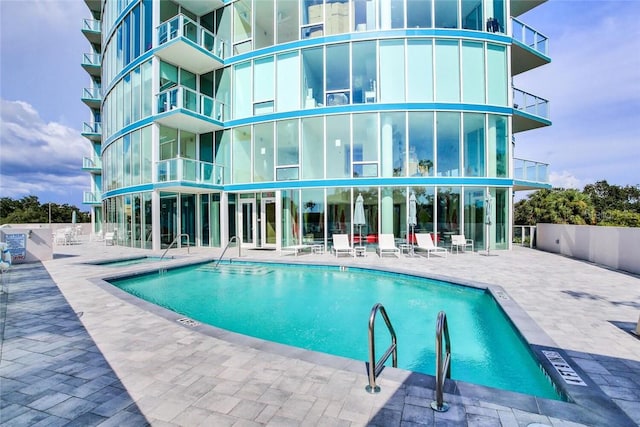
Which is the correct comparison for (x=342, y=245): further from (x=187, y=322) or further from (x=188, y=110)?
(x=188, y=110)

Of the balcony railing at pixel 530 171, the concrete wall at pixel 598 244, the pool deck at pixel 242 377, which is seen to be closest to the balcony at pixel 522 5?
the balcony railing at pixel 530 171

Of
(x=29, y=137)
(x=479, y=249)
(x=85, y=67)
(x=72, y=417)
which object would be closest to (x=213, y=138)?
(x=479, y=249)

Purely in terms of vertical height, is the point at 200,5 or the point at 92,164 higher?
the point at 200,5

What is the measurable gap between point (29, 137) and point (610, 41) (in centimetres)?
9554

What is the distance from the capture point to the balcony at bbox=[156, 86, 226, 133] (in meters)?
13.7

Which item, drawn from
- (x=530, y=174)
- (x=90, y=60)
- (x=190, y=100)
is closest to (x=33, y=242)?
(x=190, y=100)

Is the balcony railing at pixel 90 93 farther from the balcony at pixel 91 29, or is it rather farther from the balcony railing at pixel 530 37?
the balcony railing at pixel 530 37

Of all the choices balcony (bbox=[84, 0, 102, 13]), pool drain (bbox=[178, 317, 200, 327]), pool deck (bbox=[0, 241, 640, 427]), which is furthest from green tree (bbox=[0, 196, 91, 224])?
pool drain (bbox=[178, 317, 200, 327])

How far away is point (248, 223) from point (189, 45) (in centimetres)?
882

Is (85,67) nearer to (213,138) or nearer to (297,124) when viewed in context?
(213,138)

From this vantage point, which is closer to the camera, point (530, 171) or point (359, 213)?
point (359, 213)

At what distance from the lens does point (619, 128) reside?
30.2m

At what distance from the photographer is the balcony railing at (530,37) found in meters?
A: 14.8

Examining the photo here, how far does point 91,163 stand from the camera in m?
27.5
